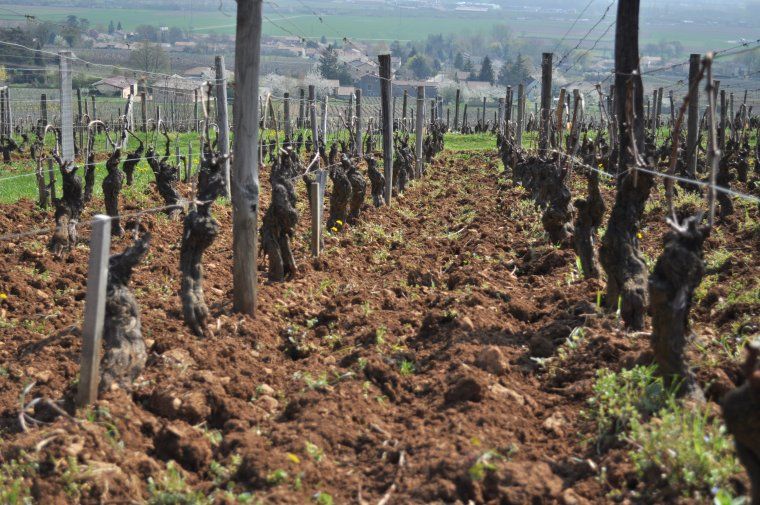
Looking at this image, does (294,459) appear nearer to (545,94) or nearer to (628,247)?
(628,247)

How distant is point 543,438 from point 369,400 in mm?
1194

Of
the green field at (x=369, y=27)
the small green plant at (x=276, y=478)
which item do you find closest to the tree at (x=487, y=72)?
the green field at (x=369, y=27)

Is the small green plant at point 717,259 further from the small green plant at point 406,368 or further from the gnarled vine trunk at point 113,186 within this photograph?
the gnarled vine trunk at point 113,186

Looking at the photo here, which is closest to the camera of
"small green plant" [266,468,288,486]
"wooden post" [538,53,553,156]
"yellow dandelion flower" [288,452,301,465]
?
"small green plant" [266,468,288,486]

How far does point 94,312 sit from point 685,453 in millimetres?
3536

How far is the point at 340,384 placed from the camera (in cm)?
618

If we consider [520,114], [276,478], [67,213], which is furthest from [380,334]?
[520,114]

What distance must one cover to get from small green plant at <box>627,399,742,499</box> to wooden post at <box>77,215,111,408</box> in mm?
3208

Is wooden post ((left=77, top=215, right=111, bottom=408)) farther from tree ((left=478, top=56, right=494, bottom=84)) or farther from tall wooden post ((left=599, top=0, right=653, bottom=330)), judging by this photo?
tree ((left=478, top=56, right=494, bottom=84))

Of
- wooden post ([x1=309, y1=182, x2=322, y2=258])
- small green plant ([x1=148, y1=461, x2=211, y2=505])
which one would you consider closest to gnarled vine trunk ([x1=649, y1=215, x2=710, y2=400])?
small green plant ([x1=148, y1=461, x2=211, y2=505])

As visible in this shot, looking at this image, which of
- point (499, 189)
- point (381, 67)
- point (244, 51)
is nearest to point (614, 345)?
point (244, 51)

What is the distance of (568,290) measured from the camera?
853 centimetres

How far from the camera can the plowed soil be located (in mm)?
4691

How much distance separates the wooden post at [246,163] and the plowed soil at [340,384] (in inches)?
15.0
